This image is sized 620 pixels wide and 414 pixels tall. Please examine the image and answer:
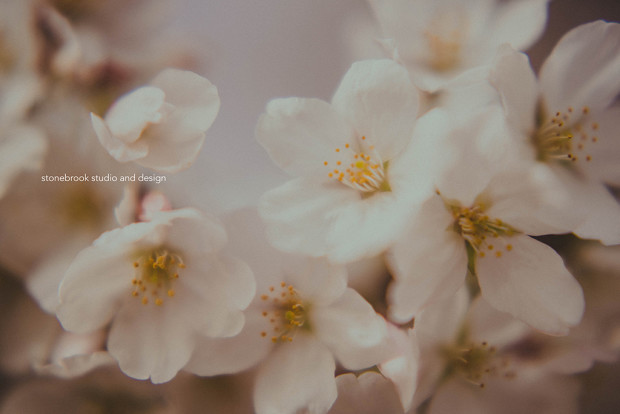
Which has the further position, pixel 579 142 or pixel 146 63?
pixel 146 63

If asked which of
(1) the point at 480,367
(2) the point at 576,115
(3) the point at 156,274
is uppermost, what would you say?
(2) the point at 576,115

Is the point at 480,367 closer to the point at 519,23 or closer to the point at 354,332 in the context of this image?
the point at 354,332

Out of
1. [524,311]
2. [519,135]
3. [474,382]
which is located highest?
[519,135]

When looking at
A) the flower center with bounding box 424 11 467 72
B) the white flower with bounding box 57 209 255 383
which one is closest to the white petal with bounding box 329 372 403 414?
the white flower with bounding box 57 209 255 383

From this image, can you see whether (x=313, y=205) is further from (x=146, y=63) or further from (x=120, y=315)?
(x=146, y=63)

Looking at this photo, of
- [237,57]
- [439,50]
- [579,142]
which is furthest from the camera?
[237,57]

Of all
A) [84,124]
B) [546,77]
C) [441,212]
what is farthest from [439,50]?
[84,124]

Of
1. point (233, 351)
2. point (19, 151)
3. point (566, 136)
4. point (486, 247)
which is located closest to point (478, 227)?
point (486, 247)
